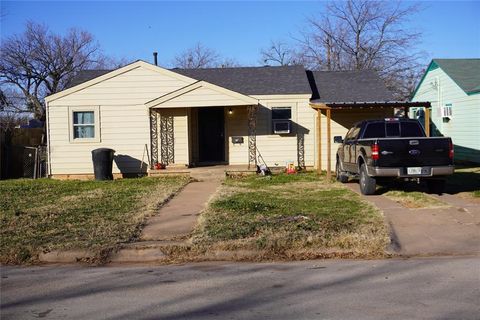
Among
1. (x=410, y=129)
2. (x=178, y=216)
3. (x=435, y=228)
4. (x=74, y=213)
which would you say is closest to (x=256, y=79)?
(x=410, y=129)

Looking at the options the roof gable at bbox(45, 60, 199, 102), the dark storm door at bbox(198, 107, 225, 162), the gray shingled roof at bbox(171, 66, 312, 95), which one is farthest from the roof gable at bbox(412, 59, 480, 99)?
the roof gable at bbox(45, 60, 199, 102)

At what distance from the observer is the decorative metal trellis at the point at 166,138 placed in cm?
1811

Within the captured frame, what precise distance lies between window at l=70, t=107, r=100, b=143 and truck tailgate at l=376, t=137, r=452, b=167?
10.6 m

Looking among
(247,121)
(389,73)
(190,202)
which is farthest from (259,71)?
(389,73)

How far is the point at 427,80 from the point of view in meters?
26.3

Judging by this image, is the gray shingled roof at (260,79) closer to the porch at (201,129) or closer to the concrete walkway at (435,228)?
the porch at (201,129)

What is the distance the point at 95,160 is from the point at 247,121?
552cm

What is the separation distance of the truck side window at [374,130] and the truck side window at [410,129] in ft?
1.61

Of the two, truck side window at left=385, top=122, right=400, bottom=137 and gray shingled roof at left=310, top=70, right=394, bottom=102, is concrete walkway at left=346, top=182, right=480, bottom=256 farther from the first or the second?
gray shingled roof at left=310, top=70, right=394, bottom=102

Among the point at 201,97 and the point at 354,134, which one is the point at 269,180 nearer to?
the point at 354,134

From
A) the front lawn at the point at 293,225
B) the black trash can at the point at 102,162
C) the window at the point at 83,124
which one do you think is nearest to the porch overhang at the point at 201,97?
the black trash can at the point at 102,162

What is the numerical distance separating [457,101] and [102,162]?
15173 mm

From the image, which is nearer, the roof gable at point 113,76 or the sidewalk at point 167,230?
the sidewalk at point 167,230

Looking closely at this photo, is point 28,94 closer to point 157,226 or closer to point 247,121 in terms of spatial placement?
point 247,121
